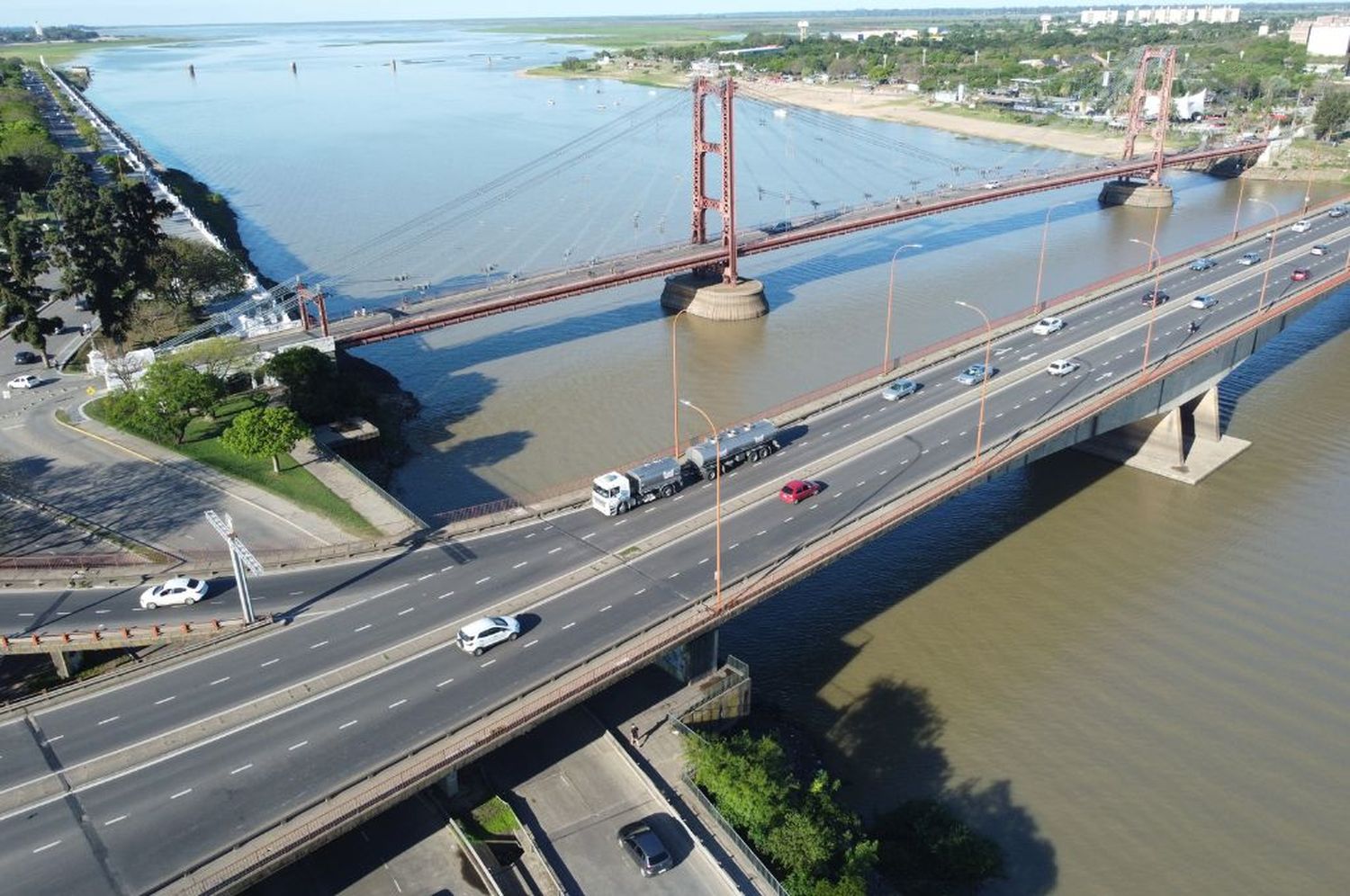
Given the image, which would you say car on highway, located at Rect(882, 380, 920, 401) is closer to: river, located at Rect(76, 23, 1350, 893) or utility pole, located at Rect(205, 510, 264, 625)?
river, located at Rect(76, 23, 1350, 893)

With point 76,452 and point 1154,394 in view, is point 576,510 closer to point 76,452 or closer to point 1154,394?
point 76,452

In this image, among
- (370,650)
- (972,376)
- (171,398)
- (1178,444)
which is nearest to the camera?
(370,650)

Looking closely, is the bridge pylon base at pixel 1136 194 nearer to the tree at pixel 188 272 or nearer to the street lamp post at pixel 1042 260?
the street lamp post at pixel 1042 260

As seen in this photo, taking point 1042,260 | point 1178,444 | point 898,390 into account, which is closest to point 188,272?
point 898,390

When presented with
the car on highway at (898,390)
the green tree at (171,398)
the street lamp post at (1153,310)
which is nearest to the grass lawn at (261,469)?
the green tree at (171,398)

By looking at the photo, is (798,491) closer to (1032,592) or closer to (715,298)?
(1032,592)

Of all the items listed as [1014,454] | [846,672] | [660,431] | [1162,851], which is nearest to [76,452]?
[660,431]
